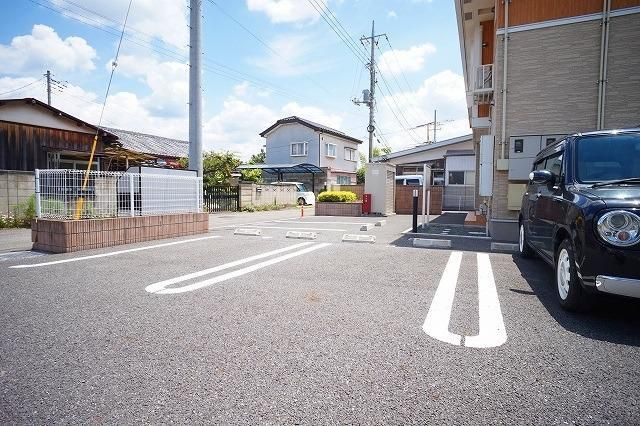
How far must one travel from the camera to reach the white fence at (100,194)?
632cm

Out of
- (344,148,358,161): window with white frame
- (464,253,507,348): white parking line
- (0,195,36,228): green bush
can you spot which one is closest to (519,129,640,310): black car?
(464,253,507,348): white parking line

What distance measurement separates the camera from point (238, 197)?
1789 centimetres

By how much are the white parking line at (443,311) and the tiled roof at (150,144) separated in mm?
19953

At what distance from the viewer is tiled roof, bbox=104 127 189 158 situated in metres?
20.8

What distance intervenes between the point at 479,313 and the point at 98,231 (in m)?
6.66

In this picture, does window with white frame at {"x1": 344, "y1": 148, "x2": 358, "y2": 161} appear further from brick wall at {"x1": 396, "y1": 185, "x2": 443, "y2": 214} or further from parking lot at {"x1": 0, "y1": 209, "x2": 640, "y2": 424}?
parking lot at {"x1": 0, "y1": 209, "x2": 640, "y2": 424}

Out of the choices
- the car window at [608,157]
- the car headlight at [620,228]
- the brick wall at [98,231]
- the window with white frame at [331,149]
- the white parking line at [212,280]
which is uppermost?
the window with white frame at [331,149]

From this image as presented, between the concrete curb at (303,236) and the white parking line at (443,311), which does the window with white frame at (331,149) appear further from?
the white parking line at (443,311)

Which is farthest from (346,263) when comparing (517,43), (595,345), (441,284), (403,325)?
(517,43)

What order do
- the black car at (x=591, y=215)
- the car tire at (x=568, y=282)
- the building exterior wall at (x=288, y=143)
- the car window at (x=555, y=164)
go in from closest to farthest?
the black car at (x=591, y=215) → the car tire at (x=568, y=282) → the car window at (x=555, y=164) → the building exterior wall at (x=288, y=143)

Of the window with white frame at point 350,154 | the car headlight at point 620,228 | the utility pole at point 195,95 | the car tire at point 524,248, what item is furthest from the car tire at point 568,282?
the window with white frame at point 350,154

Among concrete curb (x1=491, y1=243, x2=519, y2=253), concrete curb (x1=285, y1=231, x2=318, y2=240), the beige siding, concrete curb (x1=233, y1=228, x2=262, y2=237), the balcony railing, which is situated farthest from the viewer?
the balcony railing

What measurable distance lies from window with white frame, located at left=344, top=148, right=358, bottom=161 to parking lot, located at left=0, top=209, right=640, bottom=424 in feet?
97.2

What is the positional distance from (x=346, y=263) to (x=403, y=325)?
256 centimetres
